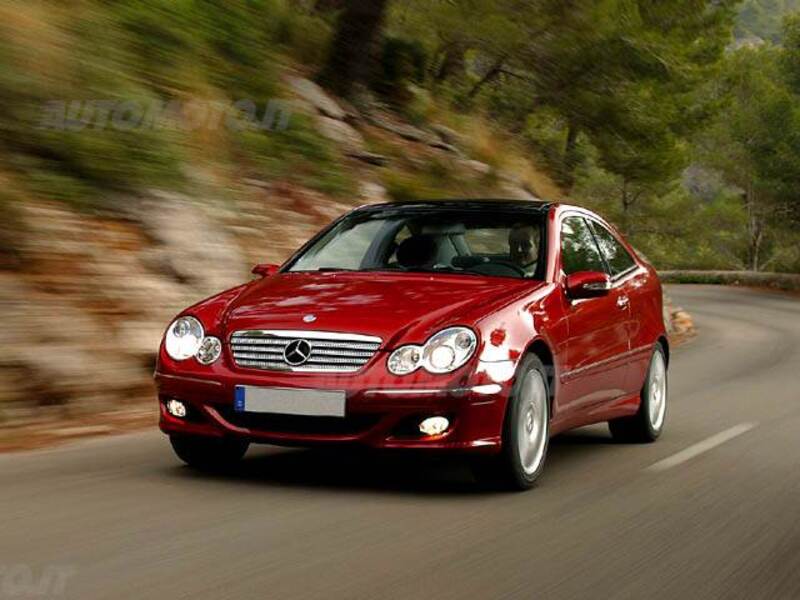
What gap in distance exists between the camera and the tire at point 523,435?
648 cm

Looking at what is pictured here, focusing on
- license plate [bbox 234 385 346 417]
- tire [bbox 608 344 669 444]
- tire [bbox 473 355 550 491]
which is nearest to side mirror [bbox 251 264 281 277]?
license plate [bbox 234 385 346 417]

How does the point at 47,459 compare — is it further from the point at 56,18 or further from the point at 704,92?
the point at 704,92

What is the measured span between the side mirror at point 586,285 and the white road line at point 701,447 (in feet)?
3.75

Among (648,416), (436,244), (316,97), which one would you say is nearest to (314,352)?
(436,244)

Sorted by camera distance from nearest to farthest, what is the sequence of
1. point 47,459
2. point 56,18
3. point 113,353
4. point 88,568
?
1. point 88,568
2. point 47,459
3. point 113,353
4. point 56,18

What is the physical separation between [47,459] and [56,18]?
5.41m

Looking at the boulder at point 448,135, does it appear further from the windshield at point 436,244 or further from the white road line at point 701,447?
the windshield at point 436,244

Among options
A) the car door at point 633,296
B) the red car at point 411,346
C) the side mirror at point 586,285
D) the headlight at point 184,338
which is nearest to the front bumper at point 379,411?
the red car at point 411,346

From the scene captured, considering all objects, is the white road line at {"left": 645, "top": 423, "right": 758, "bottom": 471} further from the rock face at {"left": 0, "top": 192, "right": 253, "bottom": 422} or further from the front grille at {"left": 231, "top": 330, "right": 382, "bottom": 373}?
the rock face at {"left": 0, "top": 192, "right": 253, "bottom": 422}

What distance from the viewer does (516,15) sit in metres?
Result: 20.1

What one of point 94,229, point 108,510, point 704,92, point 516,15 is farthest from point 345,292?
point 704,92

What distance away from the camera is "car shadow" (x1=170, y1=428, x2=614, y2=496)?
21.8 feet

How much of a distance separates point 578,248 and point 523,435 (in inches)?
71.5

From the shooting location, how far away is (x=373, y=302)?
6.65m
